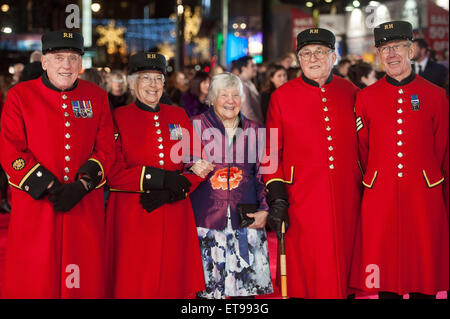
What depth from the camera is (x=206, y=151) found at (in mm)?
4398

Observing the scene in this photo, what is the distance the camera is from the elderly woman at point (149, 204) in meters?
4.09

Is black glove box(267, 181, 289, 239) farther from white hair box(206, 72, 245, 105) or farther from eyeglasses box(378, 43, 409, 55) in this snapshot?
eyeglasses box(378, 43, 409, 55)

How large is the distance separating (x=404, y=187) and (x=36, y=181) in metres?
2.36

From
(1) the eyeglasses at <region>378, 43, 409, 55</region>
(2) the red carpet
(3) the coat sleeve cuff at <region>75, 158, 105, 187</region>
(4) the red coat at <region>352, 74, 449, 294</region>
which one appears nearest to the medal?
(3) the coat sleeve cuff at <region>75, 158, 105, 187</region>

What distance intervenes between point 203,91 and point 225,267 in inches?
134

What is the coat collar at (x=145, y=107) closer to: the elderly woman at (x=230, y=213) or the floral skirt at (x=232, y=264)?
the elderly woman at (x=230, y=213)

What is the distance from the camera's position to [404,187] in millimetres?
4293

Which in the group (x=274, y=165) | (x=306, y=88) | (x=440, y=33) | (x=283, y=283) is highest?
(x=440, y=33)

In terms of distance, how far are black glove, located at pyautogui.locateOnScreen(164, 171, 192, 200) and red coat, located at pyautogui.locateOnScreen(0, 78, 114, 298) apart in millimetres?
409

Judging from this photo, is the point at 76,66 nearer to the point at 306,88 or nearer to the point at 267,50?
the point at 306,88

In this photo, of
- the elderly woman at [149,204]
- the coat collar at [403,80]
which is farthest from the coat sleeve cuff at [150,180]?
the coat collar at [403,80]

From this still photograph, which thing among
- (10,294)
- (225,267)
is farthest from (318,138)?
(10,294)

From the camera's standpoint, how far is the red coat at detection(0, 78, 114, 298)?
3695mm

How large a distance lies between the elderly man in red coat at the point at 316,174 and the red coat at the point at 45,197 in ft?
4.16
